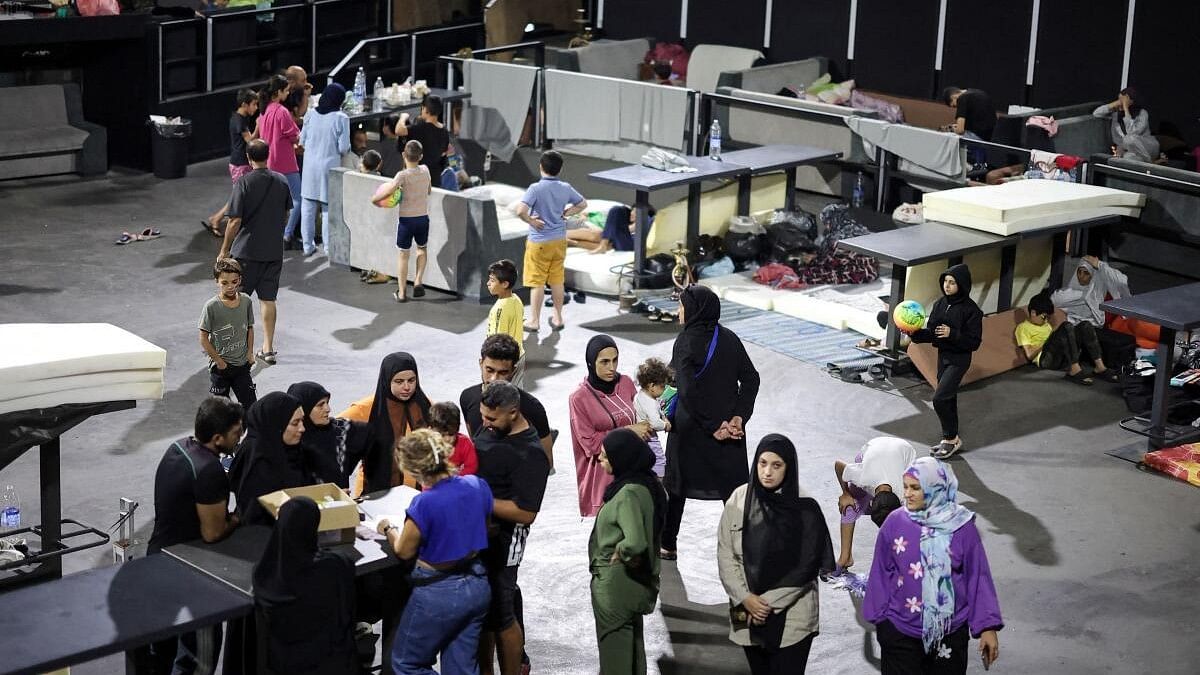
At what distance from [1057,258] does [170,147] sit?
34.1 feet

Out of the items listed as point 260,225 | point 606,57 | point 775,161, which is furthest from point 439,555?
point 606,57

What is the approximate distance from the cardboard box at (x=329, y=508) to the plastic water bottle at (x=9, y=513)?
2.32 metres

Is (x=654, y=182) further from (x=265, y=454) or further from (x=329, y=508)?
(x=329, y=508)

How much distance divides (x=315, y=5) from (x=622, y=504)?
628 inches

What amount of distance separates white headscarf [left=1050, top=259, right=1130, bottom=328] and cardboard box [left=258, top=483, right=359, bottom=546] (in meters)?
8.23

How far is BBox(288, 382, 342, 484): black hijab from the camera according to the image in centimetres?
709

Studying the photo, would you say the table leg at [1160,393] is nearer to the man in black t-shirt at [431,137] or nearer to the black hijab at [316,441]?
the black hijab at [316,441]

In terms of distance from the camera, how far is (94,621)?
5969mm

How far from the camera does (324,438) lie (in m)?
7.21

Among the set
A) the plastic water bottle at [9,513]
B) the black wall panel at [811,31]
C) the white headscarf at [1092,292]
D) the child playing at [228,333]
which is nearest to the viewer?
the plastic water bottle at [9,513]

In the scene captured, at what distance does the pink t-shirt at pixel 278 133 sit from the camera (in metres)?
14.9

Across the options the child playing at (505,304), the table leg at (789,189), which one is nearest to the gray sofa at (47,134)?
the table leg at (789,189)

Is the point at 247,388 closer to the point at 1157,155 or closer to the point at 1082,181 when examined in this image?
the point at 1082,181

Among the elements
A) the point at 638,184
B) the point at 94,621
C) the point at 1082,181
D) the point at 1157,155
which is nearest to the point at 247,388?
the point at 94,621
